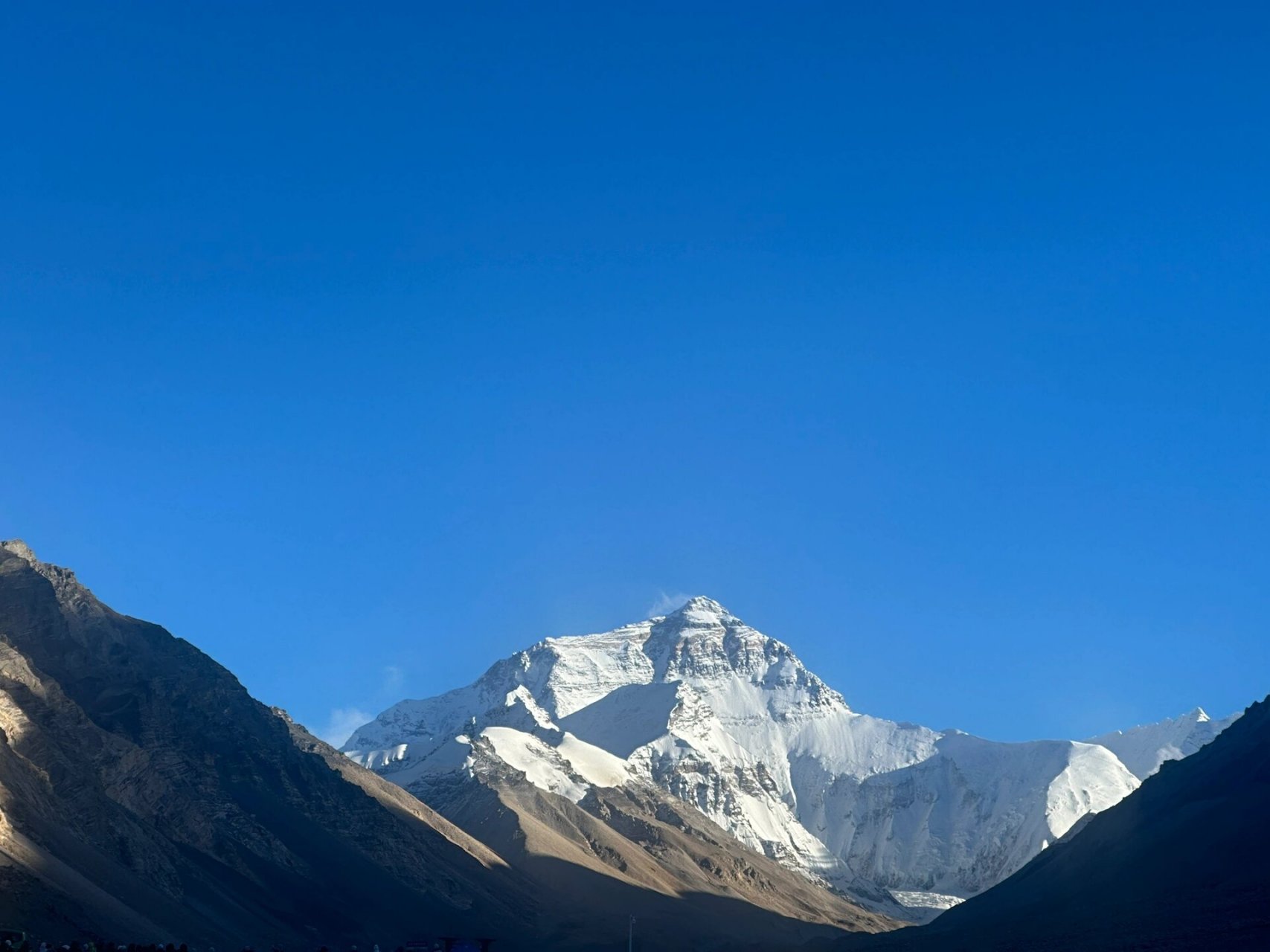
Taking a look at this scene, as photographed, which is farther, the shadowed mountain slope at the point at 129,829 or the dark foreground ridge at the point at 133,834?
the shadowed mountain slope at the point at 129,829

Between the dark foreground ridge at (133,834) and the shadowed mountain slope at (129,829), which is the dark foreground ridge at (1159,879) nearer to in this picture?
the dark foreground ridge at (133,834)

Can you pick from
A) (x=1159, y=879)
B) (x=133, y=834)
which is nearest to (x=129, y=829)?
(x=133, y=834)

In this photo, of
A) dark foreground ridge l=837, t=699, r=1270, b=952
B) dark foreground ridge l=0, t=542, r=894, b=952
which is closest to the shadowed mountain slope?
dark foreground ridge l=0, t=542, r=894, b=952

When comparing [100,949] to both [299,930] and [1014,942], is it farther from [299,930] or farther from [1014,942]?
[299,930]

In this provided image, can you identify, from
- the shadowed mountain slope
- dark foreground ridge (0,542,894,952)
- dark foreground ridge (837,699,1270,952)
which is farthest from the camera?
the shadowed mountain slope

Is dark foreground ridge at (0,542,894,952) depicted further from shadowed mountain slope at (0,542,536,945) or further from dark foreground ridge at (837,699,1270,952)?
dark foreground ridge at (837,699,1270,952)

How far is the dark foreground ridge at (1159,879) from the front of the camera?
109m

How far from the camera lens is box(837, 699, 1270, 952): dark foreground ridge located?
358 ft

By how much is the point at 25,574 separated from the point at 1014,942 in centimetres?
13987

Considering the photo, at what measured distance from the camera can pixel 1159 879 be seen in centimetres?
12338

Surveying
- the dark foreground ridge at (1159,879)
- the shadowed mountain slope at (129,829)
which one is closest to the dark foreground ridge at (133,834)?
the shadowed mountain slope at (129,829)

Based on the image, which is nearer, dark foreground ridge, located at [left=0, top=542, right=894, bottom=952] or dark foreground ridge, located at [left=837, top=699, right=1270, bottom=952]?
dark foreground ridge, located at [left=837, top=699, right=1270, bottom=952]

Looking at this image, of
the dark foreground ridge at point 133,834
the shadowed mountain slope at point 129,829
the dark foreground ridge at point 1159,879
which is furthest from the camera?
the shadowed mountain slope at point 129,829

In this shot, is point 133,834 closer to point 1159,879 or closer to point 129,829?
point 129,829
